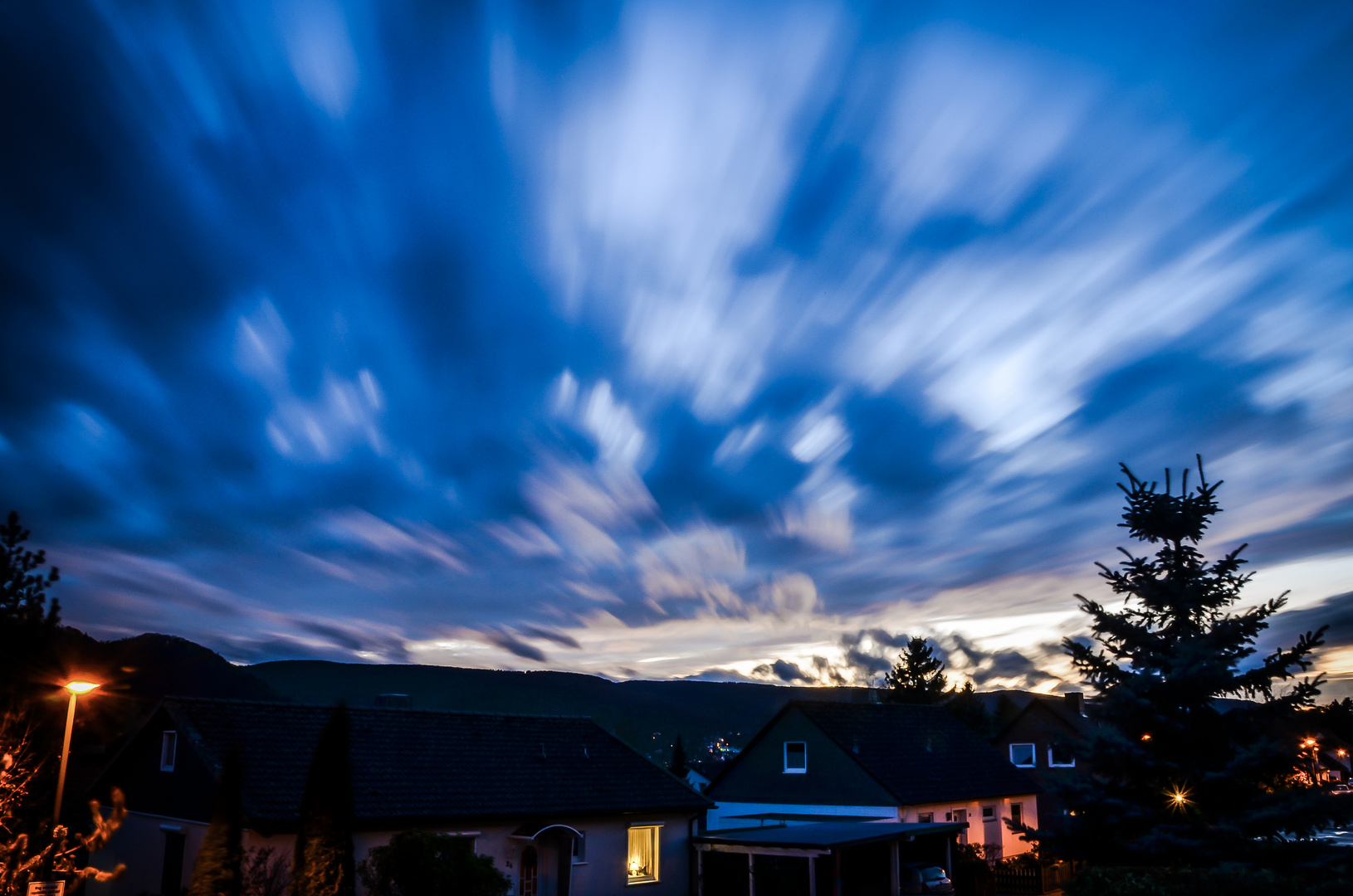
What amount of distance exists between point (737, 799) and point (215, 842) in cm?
2394

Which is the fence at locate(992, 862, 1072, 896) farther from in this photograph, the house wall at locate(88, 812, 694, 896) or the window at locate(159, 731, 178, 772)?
the window at locate(159, 731, 178, 772)

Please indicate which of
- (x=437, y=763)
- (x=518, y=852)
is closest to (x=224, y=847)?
(x=437, y=763)

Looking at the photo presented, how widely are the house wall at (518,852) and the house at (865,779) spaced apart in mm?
5977

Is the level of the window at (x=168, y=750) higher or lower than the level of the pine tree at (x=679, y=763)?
higher

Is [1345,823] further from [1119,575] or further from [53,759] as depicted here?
[53,759]

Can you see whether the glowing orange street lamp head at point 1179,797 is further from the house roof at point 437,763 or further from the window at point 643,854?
the window at point 643,854

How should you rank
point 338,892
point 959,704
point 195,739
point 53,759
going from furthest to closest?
1. point 959,704
2. point 53,759
3. point 195,739
4. point 338,892

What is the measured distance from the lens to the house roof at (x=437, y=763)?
22.1 metres

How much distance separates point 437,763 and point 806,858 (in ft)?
39.9

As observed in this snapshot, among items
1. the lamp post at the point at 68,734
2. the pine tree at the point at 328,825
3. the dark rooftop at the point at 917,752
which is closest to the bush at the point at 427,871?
the pine tree at the point at 328,825

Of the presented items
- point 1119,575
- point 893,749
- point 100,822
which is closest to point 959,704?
point 893,749

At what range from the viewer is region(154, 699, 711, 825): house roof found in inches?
872

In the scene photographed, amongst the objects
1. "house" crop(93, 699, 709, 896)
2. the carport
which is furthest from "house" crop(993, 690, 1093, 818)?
"house" crop(93, 699, 709, 896)

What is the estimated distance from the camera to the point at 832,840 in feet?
82.0
